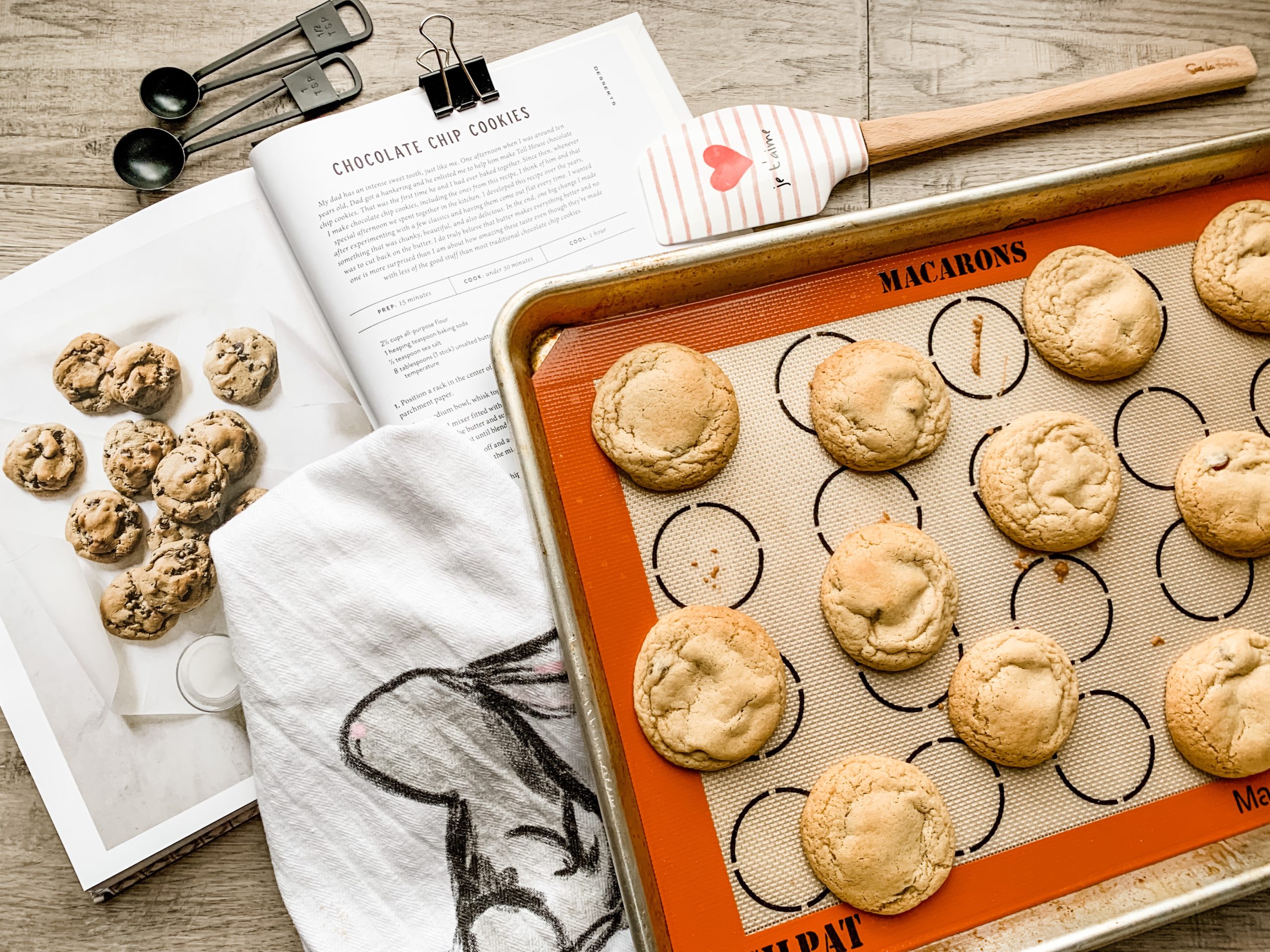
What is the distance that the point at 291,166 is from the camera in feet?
3.36

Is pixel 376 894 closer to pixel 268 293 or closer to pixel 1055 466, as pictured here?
pixel 268 293

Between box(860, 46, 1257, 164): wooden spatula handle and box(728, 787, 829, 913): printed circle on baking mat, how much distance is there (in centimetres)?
79

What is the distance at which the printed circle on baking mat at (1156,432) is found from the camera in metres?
0.99

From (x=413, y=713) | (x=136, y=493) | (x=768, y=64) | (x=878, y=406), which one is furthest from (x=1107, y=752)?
(x=136, y=493)

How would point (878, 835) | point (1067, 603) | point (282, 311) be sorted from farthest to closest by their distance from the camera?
point (282, 311) → point (1067, 603) → point (878, 835)

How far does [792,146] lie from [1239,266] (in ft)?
1.80

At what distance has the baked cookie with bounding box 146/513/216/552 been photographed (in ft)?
3.34

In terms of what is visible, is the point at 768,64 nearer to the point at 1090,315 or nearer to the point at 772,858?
the point at 1090,315

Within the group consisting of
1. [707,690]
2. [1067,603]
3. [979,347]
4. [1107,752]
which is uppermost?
[979,347]

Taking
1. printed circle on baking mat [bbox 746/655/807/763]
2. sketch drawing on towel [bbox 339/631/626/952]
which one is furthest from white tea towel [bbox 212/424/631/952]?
printed circle on baking mat [bbox 746/655/807/763]

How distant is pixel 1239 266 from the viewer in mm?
991

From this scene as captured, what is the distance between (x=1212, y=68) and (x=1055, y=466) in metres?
0.61

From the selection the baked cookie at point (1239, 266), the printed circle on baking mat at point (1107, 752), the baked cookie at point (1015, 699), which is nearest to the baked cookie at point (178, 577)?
the baked cookie at point (1015, 699)

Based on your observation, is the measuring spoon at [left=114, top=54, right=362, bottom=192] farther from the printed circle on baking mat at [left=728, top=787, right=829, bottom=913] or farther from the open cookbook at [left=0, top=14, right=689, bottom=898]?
the printed circle on baking mat at [left=728, top=787, right=829, bottom=913]
